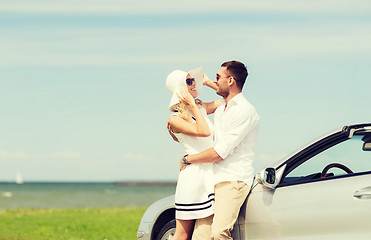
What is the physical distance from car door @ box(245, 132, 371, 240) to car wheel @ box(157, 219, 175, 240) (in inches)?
48.1

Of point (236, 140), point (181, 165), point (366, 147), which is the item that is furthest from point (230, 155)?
point (366, 147)

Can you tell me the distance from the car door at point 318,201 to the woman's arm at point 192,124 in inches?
35.1

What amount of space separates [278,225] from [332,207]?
578mm

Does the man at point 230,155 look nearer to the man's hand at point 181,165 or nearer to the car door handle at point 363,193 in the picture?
the man's hand at point 181,165

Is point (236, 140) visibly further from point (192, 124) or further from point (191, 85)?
point (191, 85)

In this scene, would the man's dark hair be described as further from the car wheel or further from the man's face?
the car wheel

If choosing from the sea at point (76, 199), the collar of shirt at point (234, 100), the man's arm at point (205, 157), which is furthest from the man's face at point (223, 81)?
the sea at point (76, 199)

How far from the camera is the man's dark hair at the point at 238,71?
6840 millimetres

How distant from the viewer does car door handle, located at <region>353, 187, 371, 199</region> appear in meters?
6.41

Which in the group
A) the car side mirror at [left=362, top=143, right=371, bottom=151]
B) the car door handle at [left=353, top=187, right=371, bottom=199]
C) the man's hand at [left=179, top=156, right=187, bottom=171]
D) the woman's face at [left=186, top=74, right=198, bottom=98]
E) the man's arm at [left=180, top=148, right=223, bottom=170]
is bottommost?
the car door handle at [left=353, top=187, right=371, bottom=199]

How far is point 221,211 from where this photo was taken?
22.1 ft

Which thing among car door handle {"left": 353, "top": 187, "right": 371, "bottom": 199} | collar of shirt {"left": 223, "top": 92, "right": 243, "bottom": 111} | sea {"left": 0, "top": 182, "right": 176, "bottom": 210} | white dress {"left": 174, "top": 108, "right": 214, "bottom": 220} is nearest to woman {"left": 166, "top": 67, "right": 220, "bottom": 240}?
white dress {"left": 174, "top": 108, "right": 214, "bottom": 220}

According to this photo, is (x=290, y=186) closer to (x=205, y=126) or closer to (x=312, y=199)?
(x=312, y=199)

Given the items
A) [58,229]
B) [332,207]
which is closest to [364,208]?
[332,207]
